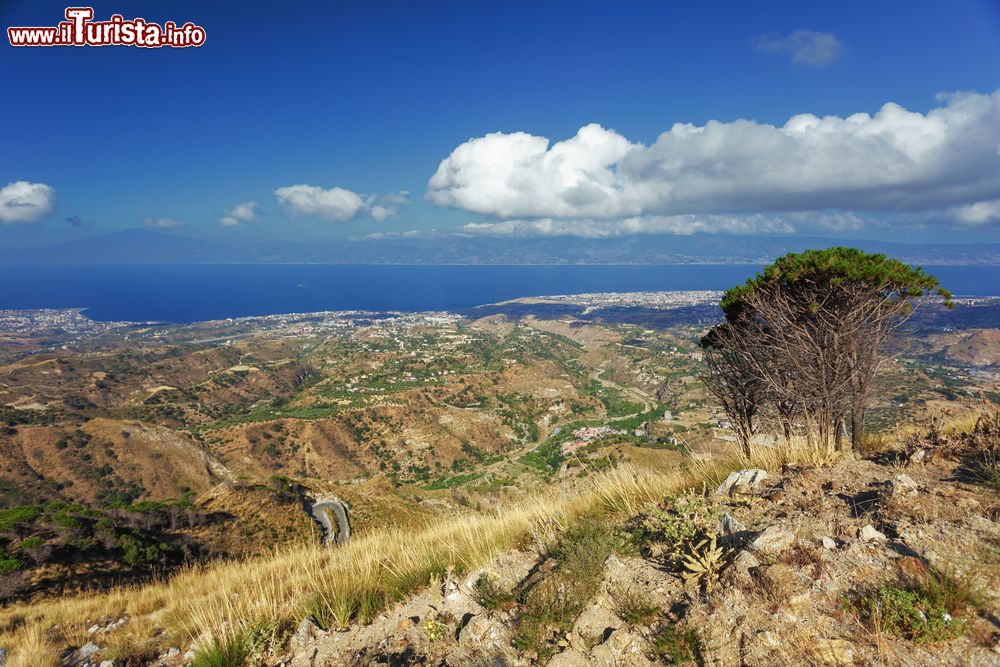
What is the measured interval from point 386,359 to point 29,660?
328ft

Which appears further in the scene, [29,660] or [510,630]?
[29,660]

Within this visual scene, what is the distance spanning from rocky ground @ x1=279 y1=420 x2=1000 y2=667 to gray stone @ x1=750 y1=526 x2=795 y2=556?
0.01m

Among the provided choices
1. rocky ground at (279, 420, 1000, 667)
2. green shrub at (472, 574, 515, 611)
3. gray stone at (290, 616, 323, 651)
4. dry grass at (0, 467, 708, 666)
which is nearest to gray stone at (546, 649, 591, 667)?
rocky ground at (279, 420, 1000, 667)

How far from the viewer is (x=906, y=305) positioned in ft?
30.0

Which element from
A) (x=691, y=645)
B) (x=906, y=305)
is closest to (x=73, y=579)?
(x=691, y=645)

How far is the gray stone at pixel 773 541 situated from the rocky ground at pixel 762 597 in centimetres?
1

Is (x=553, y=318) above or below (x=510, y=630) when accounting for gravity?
below

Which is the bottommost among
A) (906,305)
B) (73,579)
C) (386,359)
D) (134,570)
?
(386,359)

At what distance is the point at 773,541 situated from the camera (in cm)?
321

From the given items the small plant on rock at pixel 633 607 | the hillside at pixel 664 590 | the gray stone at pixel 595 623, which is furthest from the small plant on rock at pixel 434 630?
the small plant on rock at pixel 633 607

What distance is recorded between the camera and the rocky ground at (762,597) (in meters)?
2.37

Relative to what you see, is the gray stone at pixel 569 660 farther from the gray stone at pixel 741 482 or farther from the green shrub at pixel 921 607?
the gray stone at pixel 741 482

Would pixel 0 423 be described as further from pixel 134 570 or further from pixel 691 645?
pixel 691 645

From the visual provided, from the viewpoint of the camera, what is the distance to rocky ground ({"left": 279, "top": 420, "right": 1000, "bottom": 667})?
2.37m
